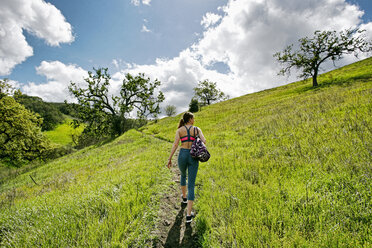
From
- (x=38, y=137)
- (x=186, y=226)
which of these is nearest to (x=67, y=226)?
(x=186, y=226)

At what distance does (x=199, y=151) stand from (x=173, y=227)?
2.07m

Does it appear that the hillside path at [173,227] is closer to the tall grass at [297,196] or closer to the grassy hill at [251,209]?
the grassy hill at [251,209]

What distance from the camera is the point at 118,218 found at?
11.1 ft

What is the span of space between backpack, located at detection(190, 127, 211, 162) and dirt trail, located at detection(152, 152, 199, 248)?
5.77 feet

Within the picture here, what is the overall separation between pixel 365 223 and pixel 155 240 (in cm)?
415

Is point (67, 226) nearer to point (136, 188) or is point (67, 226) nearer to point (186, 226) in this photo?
point (136, 188)

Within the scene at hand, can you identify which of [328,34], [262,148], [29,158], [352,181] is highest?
[328,34]

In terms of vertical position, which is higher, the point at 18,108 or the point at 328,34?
the point at 328,34

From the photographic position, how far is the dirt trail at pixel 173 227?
3296mm

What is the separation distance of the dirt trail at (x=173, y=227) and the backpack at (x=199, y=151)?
1.76 m

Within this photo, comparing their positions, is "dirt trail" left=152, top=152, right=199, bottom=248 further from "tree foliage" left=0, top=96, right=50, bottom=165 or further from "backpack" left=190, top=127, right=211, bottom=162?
"tree foliage" left=0, top=96, right=50, bottom=165

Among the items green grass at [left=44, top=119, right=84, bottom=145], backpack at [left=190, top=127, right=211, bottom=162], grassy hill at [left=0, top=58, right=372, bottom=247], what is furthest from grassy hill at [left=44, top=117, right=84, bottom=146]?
backpack at [left=190, top=127, right=211, bottom=162]

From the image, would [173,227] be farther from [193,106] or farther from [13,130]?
[193,106]

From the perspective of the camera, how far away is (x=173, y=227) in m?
3.75
